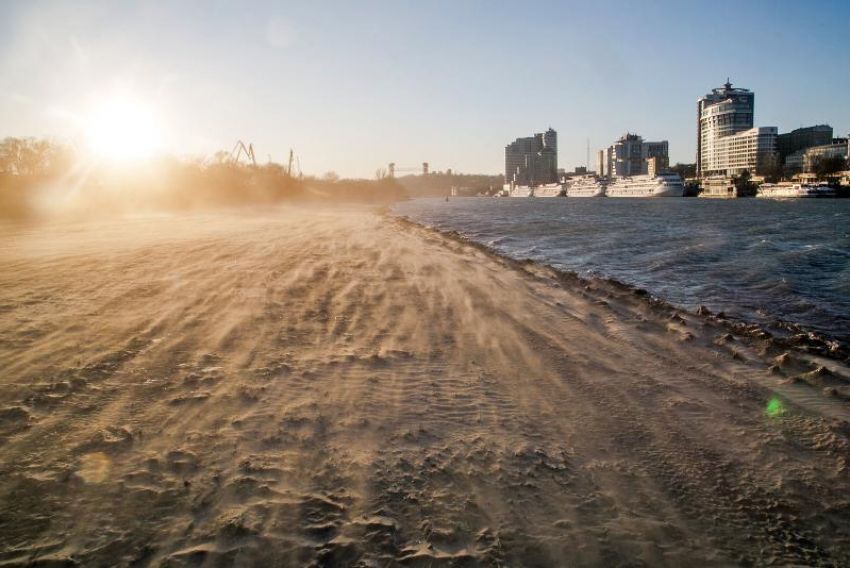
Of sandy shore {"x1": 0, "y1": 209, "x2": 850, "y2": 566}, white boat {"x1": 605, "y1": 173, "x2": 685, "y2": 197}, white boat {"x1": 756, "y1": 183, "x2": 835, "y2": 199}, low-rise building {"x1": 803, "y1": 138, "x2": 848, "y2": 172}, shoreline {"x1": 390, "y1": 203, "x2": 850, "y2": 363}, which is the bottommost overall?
shoreline {"x1": 390, "y1": 203, "x2": 850, "y2": 363}

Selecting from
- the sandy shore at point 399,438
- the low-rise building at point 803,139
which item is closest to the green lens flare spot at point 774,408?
the sandy shore at point 399,438

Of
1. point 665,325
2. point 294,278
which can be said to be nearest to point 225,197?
point 294,278

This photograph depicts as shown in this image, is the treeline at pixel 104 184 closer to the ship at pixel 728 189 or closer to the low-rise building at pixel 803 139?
the ship at pixel 728 189

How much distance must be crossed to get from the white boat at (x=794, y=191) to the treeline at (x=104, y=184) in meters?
100.0

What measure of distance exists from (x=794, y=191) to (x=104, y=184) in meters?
117

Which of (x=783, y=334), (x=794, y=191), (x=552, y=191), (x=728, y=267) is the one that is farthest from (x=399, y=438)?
(x=552, y=191)

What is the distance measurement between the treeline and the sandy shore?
28.1 metres

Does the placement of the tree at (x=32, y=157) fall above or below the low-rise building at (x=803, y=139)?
below

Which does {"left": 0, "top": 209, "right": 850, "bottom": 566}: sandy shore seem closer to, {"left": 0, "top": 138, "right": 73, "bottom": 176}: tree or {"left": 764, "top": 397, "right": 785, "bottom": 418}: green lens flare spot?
{"left": 764, "top": 397, "right": 785, "bottom": 418}: green lens flare spot

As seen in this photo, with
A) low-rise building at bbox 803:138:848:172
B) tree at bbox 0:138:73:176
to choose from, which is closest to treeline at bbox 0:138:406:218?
tree at bbox 0:138:73:176

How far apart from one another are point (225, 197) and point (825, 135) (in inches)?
8925

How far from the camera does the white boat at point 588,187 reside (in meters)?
160

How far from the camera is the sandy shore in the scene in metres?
2.89

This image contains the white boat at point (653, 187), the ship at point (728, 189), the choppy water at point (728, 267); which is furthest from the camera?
the white boat at point (653, 187)
